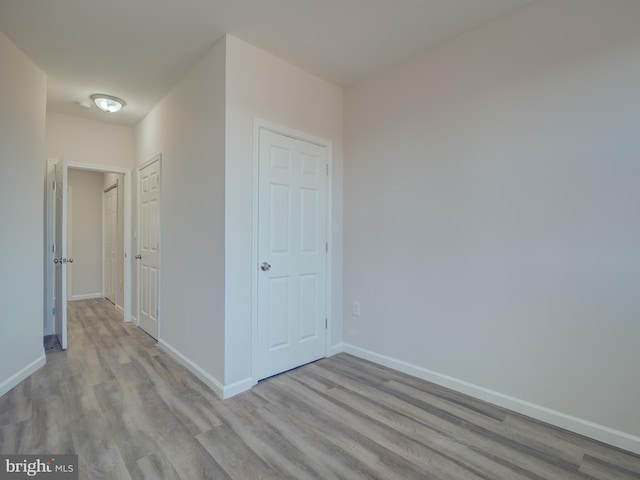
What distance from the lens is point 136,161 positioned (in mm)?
4273

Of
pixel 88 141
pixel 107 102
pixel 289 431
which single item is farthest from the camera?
pixel 88 141

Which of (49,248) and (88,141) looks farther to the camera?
(88,141)

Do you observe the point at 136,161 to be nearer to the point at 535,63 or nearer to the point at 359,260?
the point at 359,260

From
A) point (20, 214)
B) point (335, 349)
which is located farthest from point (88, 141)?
point (335, 349)

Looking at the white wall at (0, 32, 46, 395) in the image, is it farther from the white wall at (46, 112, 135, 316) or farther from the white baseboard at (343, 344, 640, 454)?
the white baseboard at (343, 344, 640, 454)

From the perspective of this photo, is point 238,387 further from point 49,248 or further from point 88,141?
point 88,141

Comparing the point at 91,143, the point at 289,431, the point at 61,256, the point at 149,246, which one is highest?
the point at 91,143

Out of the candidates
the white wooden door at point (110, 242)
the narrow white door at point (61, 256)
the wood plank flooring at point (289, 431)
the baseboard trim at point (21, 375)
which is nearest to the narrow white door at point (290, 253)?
the wood plank flooring at point (289, 431)

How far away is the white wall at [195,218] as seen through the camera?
252 centimetres

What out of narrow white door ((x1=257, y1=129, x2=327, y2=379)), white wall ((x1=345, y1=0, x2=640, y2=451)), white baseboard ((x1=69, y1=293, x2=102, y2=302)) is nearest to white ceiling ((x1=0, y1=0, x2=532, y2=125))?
white wall ((x1=345, y1=0, x2=640, y2=451))

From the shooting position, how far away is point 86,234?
626 centimetres

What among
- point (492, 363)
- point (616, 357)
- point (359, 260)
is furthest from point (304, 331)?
point (616, 357)

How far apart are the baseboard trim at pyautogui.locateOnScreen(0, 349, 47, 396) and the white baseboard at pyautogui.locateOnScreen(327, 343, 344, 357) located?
2.61m

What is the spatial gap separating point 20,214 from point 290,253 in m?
2.28
